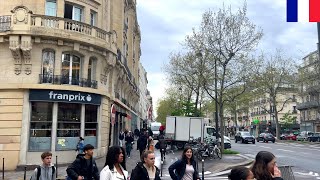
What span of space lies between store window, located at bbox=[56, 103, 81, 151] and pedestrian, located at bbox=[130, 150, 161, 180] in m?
15.4

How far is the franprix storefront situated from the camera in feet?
62.4

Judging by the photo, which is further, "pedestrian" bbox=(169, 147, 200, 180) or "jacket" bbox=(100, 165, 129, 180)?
"pedestrian" bbox=(169, 147, 200, 180)

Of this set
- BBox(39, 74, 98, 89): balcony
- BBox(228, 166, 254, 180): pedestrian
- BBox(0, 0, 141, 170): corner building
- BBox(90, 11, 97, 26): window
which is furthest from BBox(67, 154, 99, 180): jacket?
BBox(90, 11, 97, 26): window

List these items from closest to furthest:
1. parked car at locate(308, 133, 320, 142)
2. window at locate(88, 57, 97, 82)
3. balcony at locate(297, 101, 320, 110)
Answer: window at locate(88, 57, 97, 82)
parked car at locate(308, 133, 320, 142)
balcony at locate(297, 101, 320, 110)

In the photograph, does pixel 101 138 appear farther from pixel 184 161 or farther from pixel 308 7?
pixel 308 7

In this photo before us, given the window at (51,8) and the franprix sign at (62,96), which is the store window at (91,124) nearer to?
the franprix sign at (62,96)

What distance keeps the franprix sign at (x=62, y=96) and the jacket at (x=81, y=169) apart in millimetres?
13979

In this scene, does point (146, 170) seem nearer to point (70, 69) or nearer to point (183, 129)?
point (70, 69)

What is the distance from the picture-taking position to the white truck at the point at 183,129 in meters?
29.6

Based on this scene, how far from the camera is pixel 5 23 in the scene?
19422 millimetres

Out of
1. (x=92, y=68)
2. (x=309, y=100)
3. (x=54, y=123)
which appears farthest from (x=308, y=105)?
(x=54, y=123)

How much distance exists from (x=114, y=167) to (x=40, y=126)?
15.4 m

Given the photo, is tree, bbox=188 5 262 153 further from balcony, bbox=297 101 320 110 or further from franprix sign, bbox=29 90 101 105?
balcony, bbox=297 101 320 110

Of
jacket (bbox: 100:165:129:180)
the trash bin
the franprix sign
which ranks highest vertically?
the franprix sign
